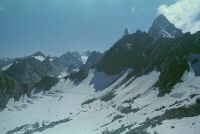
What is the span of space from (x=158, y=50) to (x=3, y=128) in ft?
272

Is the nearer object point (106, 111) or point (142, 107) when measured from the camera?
point (142, 107)

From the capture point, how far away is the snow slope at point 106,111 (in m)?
76.8

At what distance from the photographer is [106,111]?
116 metres

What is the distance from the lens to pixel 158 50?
170750mm

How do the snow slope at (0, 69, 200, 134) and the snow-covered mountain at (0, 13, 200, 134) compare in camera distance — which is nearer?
the snow-covered mountain at (0, 13, 200, 134)

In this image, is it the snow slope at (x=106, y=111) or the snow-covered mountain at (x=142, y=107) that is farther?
the snow slope at (x=106, y=111)

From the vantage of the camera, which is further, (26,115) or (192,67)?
(26,115)

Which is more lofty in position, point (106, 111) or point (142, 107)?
point (106, 111)

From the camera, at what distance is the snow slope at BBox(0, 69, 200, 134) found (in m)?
76.8

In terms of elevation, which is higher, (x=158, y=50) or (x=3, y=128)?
(x=158, y=50)

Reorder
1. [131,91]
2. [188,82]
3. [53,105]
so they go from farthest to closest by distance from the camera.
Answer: [53,105], [131,91], [188,82]

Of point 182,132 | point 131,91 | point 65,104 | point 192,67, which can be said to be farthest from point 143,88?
point 182,132

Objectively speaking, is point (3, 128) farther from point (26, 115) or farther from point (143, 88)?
point (143, 88)

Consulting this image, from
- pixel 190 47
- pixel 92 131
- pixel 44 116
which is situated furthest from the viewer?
pixel 44 116
